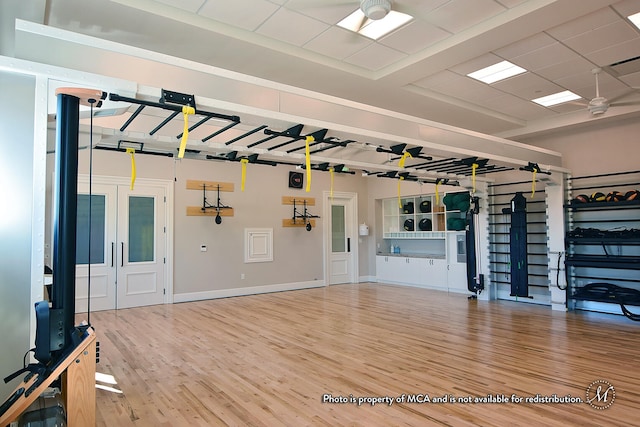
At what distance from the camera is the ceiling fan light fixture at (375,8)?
349 centimetres

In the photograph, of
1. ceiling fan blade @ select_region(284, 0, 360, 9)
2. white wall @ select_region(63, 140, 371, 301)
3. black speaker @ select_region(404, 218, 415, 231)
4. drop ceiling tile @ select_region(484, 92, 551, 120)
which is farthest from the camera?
black speaker @ select_region(404, 218, 415, 231)

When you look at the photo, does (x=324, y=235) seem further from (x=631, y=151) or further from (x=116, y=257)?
(x=631, y=151)

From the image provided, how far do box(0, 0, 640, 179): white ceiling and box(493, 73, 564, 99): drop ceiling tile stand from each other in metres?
0.02

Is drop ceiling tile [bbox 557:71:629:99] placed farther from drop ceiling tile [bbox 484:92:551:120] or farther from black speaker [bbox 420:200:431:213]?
black speaker [bbox 420:200:431:213]

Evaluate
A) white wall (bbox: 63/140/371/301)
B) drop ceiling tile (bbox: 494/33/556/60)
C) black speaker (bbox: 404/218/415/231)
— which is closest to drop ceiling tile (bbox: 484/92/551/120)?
drop ceiling tile (bbox: 494/33/556/60)

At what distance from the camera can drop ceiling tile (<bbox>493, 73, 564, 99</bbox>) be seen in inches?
213

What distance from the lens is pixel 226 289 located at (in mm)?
8195

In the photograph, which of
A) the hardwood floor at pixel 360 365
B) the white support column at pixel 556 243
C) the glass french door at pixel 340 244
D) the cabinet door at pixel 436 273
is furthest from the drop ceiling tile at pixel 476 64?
the glass french door at pixel 340 244

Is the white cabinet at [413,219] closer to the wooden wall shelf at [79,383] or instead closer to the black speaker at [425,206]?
the black speaker at [425,206]

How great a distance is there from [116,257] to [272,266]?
3255mm

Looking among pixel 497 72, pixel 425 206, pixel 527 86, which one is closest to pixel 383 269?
pixel 425 206

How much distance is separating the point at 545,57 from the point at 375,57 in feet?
6.90

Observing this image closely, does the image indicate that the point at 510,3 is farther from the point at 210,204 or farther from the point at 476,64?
the point at 210,204

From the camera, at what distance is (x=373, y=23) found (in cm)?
404
